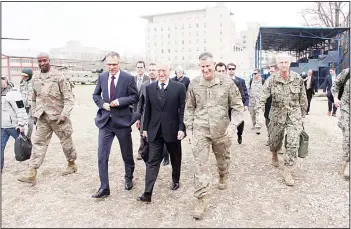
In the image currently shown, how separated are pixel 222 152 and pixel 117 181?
187 centimetres

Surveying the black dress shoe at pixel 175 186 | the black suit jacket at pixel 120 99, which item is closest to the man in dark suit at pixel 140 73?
the black suit jacket at pixel 120 99

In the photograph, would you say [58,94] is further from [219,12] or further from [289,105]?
[219,12]

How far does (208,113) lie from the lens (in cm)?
399

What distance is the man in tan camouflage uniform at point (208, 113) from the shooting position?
3.92 m

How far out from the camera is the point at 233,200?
168 inches

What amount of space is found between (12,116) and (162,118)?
3.03 metres

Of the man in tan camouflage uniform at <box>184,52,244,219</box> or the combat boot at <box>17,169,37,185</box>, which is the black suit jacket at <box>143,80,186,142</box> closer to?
the man in tan camouflage uniform at <box>184,52,244,219</box>

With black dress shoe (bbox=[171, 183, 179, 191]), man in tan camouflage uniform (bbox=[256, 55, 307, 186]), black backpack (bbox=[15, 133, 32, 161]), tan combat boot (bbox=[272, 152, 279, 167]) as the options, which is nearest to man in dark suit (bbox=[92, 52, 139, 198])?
black dress shoe (bbox=[171, 183, 179, 191])

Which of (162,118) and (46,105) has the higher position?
(46,105)

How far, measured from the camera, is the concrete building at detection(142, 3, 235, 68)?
315 ft

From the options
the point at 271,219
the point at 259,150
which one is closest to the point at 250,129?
the point at 259,150

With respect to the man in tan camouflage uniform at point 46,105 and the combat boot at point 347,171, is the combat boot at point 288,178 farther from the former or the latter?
the man in tan camouflage uniform at point 46,105

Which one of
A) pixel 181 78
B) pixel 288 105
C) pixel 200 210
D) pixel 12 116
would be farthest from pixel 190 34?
pixel 200 210

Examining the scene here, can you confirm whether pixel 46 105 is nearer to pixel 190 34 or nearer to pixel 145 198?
pixel 145 198
